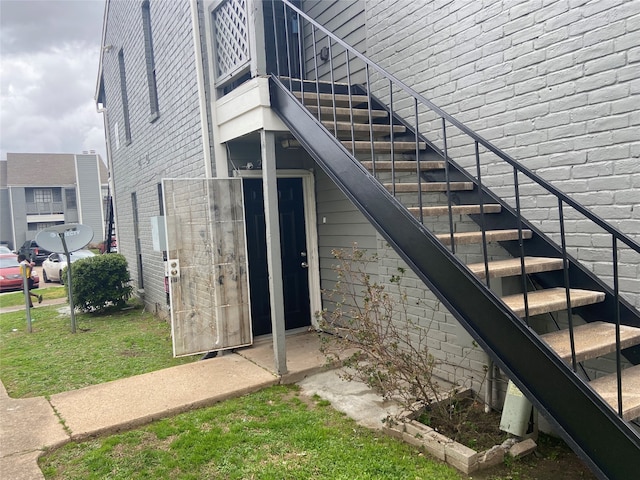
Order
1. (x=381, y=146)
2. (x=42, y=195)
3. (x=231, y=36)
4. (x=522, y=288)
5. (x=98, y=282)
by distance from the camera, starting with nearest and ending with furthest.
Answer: (x=522, y=288)
(x=381, y=146)
(x=231, y=36)
(x=98, y=282)
(x=42, y=195)

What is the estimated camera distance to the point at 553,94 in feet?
9.99

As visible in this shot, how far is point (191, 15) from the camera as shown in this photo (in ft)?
17.4

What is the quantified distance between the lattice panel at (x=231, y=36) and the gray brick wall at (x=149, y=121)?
455mm

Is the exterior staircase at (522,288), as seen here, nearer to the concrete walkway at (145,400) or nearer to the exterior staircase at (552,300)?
the exterior staircase at (552,300)

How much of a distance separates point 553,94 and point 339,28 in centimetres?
287

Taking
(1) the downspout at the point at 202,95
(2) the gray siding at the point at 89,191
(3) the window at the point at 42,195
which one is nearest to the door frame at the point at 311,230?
(1) the downspout at the point at 202,95

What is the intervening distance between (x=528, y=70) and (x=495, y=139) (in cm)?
52

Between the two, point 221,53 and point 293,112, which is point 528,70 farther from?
point 221,53

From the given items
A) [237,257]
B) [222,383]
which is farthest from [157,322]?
[222,383]

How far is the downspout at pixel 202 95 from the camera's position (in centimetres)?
523

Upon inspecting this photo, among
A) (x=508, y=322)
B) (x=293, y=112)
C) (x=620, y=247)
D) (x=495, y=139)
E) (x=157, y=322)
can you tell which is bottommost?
(x=157, y=322)

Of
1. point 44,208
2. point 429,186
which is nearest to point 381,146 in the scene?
point 429,186

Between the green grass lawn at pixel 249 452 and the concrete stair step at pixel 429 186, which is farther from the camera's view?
the concrete stair step at pixel 429 186

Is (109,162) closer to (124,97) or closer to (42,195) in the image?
(124,97)
